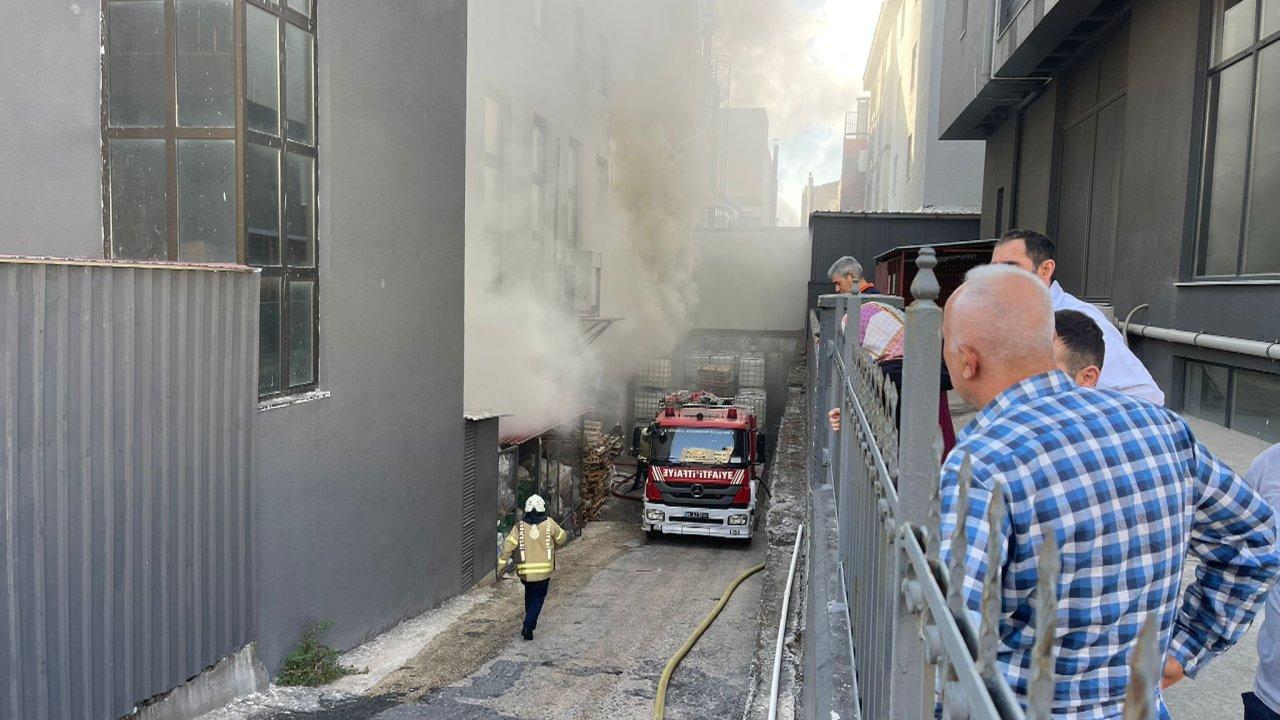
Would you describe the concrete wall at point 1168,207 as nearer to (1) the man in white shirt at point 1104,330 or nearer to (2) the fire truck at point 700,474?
(1) the man in white shirt at point 1104,330

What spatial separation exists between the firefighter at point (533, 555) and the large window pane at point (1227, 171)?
23.8 feet

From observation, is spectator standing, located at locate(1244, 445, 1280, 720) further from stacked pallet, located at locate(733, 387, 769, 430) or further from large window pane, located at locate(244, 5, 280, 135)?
stacked pallet, located at locate(733, 387, 769, 430)

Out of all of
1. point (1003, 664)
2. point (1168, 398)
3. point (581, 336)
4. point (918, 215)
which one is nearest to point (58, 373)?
point (1003, 664)

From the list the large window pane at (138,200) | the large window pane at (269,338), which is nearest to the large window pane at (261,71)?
the large window pane at (138,200)

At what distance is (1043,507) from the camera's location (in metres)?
1.57

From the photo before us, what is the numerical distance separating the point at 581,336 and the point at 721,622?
10805 mm

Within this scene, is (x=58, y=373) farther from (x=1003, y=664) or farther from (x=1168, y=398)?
(x=1168, y=398)

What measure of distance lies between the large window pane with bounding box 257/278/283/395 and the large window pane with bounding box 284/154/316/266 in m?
0.36

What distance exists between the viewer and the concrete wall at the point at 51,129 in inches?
265

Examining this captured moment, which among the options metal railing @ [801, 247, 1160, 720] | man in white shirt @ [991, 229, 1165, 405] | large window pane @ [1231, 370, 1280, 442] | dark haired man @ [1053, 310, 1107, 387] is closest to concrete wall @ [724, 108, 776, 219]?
large window pane @ [1231, 370, 1280, 442]

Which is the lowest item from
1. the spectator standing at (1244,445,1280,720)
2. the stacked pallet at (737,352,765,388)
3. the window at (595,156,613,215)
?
the stacked pallet at (737,352,765,388)

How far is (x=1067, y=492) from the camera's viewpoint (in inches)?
61.7

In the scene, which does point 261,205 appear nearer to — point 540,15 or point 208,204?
point 208,204

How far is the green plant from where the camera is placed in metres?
7.77
